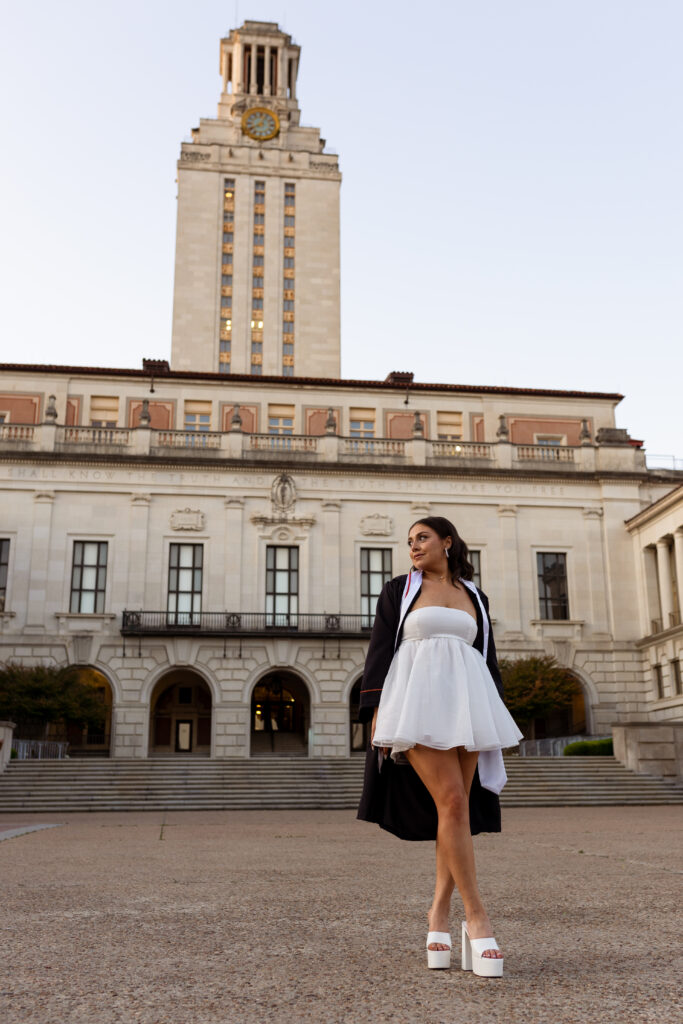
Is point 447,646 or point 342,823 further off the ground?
point 447,646

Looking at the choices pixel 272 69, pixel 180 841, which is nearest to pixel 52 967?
pixel 180 841

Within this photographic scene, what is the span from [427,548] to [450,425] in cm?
4448

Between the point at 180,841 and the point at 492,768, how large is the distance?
1052 centimetres

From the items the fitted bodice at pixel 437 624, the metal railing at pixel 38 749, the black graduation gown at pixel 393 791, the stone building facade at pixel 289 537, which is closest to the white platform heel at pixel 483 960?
the black graduation gown at pixel 393 791

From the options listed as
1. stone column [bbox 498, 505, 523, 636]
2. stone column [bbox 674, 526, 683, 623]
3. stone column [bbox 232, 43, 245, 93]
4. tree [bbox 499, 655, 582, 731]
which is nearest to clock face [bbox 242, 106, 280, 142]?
stone column [bbox 232, 43, 245, 93]

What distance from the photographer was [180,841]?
47.4 feet

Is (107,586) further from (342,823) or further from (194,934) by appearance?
(194,934)

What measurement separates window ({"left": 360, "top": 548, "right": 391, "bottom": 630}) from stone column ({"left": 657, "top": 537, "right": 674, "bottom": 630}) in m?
11.4

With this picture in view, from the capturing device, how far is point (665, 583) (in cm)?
4100

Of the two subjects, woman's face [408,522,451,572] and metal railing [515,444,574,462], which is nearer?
woman's face [408,522,451,572]

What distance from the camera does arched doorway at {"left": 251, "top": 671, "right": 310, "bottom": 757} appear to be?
48.5 meters

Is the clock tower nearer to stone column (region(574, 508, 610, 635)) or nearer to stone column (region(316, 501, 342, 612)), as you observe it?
stone column (region(316, 501, 342, 612))

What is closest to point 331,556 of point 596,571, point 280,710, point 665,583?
point 280,710

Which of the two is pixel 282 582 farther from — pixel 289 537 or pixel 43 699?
pixel 43 699
